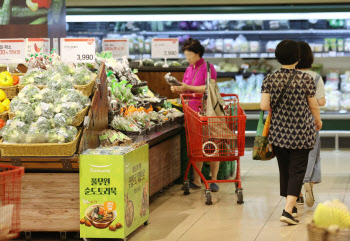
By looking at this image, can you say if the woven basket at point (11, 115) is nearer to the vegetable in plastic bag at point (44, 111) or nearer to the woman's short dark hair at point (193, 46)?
the vegetable in plastic bag at point (44, 111)

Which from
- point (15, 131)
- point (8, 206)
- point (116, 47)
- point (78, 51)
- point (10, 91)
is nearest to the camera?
point (8, 206)

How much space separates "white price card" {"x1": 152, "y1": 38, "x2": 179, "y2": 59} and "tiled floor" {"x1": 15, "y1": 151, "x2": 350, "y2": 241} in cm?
207

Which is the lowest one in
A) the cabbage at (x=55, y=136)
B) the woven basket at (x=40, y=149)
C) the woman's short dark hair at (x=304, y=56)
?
the woven basket at (x=40, y=149)

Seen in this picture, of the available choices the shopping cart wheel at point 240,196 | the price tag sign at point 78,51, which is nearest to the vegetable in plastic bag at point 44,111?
the price tag sign at point 78,51

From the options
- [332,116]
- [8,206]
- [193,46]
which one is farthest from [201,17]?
[8,206]

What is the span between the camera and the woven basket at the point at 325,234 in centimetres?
271

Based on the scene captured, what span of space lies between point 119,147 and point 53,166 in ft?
1.93

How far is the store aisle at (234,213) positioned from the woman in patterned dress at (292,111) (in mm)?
332

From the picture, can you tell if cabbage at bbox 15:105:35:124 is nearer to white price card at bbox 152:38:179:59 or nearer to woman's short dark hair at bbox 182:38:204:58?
woman's short dark hair at bbox 182:38:204:58

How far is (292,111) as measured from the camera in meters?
5.27

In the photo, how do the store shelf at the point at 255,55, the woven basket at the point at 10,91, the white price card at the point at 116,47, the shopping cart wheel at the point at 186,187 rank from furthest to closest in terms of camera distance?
1. the store shelf at the point at 255,55
2. the white price card at the point at 116,47
3. the shopping cart wheel at the point at 186,187
4. the woven basket at the point at 10,91

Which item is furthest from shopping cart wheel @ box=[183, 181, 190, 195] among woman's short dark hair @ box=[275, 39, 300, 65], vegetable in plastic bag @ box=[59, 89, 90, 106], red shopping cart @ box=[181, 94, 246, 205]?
woman's short dark hair @ box=[275, 39, 300, 65]

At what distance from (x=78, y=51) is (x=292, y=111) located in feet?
6.41

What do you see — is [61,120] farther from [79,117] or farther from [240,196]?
[240,196]
